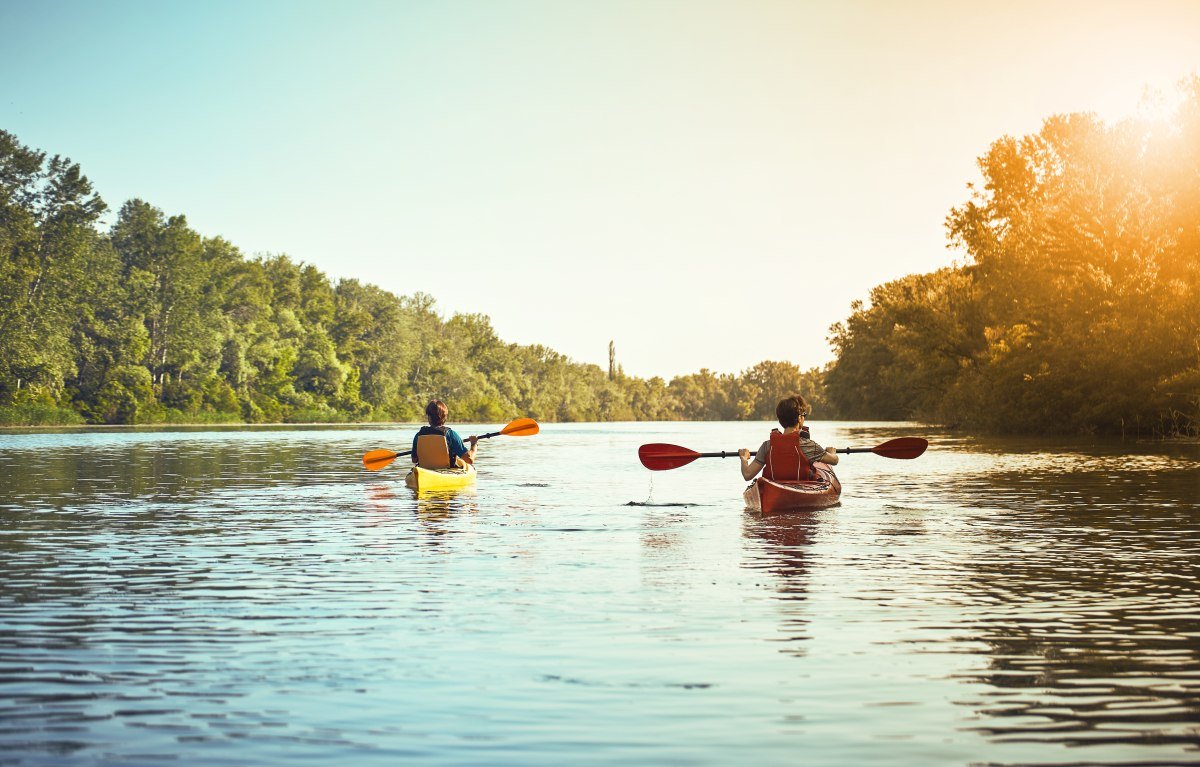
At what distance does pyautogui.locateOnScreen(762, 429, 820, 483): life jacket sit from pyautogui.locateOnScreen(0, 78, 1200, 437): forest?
96.6 feet

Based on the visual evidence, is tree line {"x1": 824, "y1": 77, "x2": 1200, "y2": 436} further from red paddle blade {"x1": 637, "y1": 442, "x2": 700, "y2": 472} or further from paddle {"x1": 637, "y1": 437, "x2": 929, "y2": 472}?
red paddle blade {"x1": 637, "y1": 442, "x2": 700, "y2": 472}

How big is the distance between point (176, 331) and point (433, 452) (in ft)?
241

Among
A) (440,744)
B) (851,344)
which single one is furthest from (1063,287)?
(851,344)

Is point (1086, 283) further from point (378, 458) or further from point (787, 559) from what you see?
point (787, 559)

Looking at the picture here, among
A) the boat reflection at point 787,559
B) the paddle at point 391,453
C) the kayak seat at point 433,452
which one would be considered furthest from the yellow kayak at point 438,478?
the boat reflection at point 787,559

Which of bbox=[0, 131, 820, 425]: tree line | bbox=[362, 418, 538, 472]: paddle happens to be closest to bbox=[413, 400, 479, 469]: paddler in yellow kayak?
bbox=[362, 418, 538, 472]: paddle

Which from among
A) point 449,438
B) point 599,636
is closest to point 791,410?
point 449,438

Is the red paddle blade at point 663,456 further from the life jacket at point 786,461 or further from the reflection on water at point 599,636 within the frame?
the life jacket at point 786,461

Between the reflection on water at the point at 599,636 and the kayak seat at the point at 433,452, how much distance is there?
8.84ft

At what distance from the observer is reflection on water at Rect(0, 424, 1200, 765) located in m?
5.45

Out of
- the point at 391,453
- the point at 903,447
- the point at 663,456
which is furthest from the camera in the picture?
the point at 391,453

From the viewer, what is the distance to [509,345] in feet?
505

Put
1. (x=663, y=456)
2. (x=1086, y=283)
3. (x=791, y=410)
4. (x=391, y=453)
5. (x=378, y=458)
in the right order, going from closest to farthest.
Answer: (x=791, y=410) < (x=663, y=456) < (x=378, y=458) < (x=391, y=453) < (x=1086, y=283)

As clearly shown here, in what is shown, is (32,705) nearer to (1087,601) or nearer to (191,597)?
(191,597)
